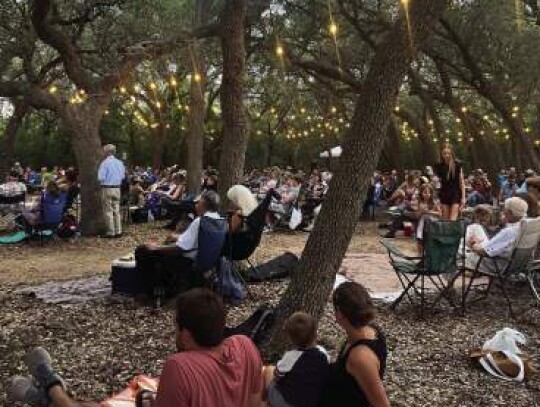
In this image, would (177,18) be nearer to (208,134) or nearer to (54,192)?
(54,192)

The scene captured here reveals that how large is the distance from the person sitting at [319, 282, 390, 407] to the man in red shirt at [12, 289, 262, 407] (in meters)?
0.34

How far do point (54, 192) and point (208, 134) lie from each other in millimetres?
24000

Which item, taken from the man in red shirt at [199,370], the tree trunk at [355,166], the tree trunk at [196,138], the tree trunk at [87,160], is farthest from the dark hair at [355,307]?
the tree trunk at [196,138]

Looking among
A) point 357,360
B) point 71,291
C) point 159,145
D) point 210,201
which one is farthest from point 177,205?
point 159,145

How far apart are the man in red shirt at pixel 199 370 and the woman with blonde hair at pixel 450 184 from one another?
6.83 meters

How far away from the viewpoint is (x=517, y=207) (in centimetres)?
660

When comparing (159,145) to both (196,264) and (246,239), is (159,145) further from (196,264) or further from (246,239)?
(196,264)

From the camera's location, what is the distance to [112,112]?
3494cm

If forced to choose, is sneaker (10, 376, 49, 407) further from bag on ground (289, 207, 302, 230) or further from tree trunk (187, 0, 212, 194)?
tree trunk (187, 0, 212, 194)

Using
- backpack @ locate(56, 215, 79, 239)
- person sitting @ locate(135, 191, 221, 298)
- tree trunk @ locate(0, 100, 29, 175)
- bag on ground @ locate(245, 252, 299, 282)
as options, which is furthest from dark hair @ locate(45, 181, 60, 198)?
tree trunk @ locate(0, 100, 29, 175)

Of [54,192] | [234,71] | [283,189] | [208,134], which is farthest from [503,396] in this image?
[208,134]

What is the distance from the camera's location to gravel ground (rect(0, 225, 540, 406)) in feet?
14.3

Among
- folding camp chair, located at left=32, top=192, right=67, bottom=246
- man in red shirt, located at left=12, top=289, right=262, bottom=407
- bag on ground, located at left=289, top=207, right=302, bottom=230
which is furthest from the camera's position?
bag on ground, located at left=289, top=207, right=302, bottom=230

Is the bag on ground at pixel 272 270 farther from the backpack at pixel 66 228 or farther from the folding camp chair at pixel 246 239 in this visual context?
the backpack at pixel 66 228
